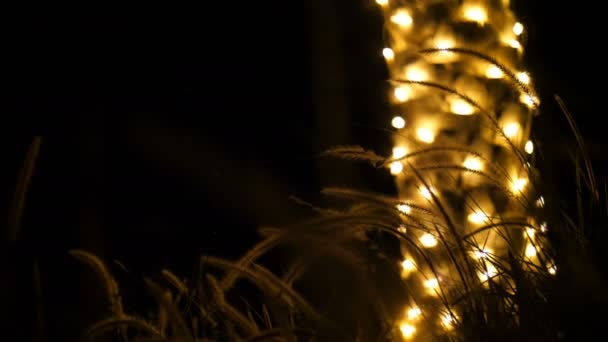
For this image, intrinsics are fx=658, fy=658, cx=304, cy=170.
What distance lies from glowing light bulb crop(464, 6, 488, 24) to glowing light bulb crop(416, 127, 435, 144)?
0.21 m

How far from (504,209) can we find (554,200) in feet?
0.74

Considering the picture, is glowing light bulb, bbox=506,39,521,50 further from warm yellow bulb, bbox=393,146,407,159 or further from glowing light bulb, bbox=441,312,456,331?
glowing light bulb, bbox=441,312,456,331

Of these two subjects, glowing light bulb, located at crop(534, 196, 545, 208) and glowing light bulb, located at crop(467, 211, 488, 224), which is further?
glowing light bulb, located at crop(467, 211, 488, 224)

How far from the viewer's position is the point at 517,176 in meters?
1.13

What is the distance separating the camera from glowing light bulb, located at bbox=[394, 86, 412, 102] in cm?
122

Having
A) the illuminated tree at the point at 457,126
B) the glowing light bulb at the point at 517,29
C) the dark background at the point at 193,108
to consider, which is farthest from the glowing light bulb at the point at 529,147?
the dark background at the point at 193,108

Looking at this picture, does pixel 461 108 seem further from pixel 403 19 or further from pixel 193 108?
pixel 193 108

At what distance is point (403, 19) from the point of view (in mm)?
1230

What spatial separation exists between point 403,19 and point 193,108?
7.06 ft

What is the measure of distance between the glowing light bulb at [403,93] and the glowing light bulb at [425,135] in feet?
0.22

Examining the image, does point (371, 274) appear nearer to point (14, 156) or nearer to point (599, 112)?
point (599, 112)

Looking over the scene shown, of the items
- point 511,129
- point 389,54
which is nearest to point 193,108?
point 389,54

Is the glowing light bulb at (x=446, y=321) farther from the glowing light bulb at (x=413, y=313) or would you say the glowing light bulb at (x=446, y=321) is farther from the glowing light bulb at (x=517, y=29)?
the glowing light bulb at (x=517, y=29)

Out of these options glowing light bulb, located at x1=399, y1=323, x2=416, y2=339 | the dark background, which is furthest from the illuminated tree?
the dark background
